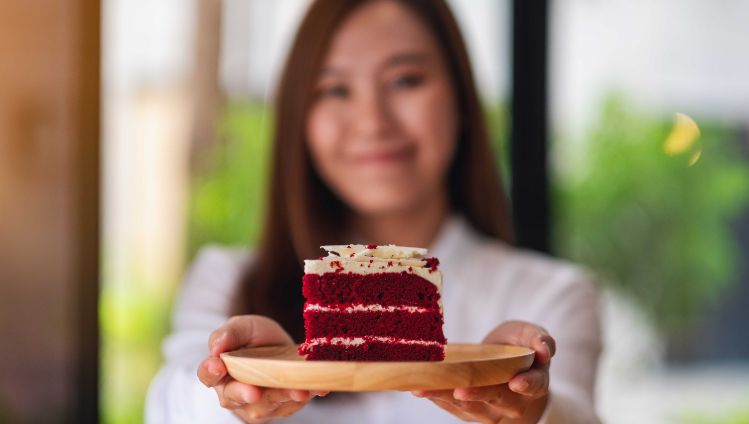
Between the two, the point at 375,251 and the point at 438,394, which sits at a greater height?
the point at 375,251

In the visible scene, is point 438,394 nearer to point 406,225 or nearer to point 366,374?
point 366,374

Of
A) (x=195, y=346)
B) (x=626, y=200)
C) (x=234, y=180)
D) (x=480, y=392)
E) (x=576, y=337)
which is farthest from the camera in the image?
(x=626, y=200)

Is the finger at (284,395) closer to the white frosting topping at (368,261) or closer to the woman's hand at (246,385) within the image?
the woman's hand at (246,385)

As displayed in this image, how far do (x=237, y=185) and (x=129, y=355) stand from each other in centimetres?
79

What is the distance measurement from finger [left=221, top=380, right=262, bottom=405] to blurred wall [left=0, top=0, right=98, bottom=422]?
1.28 meters

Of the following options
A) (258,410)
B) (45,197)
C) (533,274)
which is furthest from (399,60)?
(45,197)

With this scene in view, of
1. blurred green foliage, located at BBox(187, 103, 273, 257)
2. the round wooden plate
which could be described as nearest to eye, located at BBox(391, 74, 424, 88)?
the round wooden plate

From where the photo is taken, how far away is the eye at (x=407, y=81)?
211cm

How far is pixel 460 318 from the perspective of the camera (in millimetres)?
2285

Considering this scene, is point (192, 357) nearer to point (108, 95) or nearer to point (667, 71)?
point (108, 95)

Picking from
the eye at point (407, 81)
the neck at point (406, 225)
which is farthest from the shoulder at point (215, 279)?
the eye at point (407, 81)

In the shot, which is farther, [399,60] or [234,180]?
[234,180]

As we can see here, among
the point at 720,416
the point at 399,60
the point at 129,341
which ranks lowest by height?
the point at 720,416

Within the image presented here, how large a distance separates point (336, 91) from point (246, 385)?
1035 mm
